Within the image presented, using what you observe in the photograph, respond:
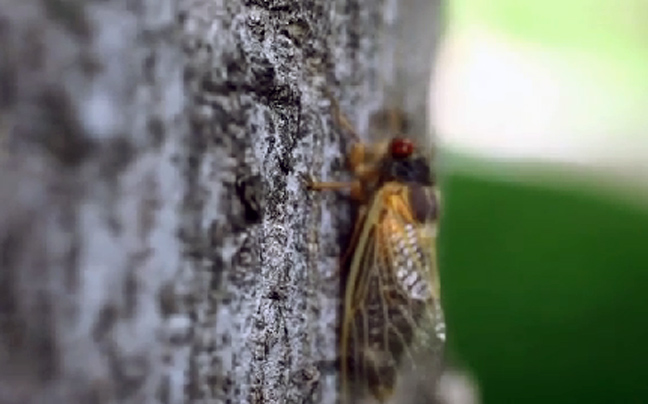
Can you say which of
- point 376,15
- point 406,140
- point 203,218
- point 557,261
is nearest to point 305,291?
point 203,218

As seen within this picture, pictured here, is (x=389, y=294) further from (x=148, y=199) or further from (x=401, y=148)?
(x=148, y=199)

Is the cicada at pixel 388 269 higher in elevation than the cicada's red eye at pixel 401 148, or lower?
lower

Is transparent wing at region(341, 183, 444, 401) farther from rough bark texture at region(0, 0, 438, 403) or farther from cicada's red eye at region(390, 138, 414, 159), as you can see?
rough bark texture at region(0, 0, 438, 403)

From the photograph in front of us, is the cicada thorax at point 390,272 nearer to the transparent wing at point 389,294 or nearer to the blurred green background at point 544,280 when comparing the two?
the transparent wing at point 389,294

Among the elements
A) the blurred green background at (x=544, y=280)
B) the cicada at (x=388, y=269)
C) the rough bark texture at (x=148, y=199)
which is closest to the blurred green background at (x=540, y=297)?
the blurred green background at (x=544, y=280)

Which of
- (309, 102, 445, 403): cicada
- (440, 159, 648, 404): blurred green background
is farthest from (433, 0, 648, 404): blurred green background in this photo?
(309, 102, 445, 403): cicada

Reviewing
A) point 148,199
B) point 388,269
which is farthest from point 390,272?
point 148,199

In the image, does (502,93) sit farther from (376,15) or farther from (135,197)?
(135,197)
